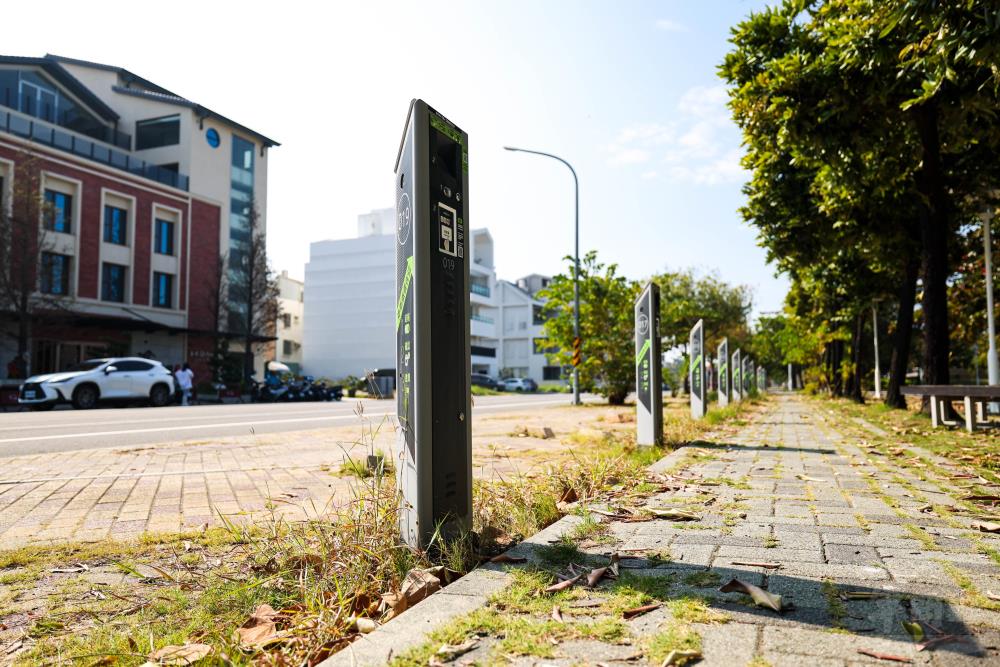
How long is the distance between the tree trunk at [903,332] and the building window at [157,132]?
39.7 metres

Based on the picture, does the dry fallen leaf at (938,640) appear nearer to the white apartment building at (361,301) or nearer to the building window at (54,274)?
the building window at (54,274)

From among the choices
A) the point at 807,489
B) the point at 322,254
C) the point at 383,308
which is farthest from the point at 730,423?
the point at 322,254

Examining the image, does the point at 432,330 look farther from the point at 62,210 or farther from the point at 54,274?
the point at 62,210

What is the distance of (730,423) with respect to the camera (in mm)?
13125

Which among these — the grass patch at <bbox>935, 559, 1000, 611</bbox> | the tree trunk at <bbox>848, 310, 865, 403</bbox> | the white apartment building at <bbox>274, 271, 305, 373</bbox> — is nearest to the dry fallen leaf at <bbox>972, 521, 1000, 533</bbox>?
the grass patch at <bbox>935, 559, 1000, 611</bbox>

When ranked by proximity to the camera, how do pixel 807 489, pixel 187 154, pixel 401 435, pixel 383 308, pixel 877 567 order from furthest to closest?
pixel 383 308
pixel 187 154
pixel 807 489
pixel 401 435
pixel 877 567

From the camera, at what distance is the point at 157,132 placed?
41.9 metres

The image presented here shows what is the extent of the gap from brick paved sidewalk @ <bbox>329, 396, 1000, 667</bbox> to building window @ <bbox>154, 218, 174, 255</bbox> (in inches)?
1576

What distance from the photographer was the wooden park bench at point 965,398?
30.7 ft

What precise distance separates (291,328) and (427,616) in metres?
78.4

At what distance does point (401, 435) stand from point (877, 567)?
223 centimetres

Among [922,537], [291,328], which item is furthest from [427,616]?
[291,328]

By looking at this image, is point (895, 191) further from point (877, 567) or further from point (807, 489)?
point (877, 567)

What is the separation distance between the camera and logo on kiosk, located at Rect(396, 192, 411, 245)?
3.37m
